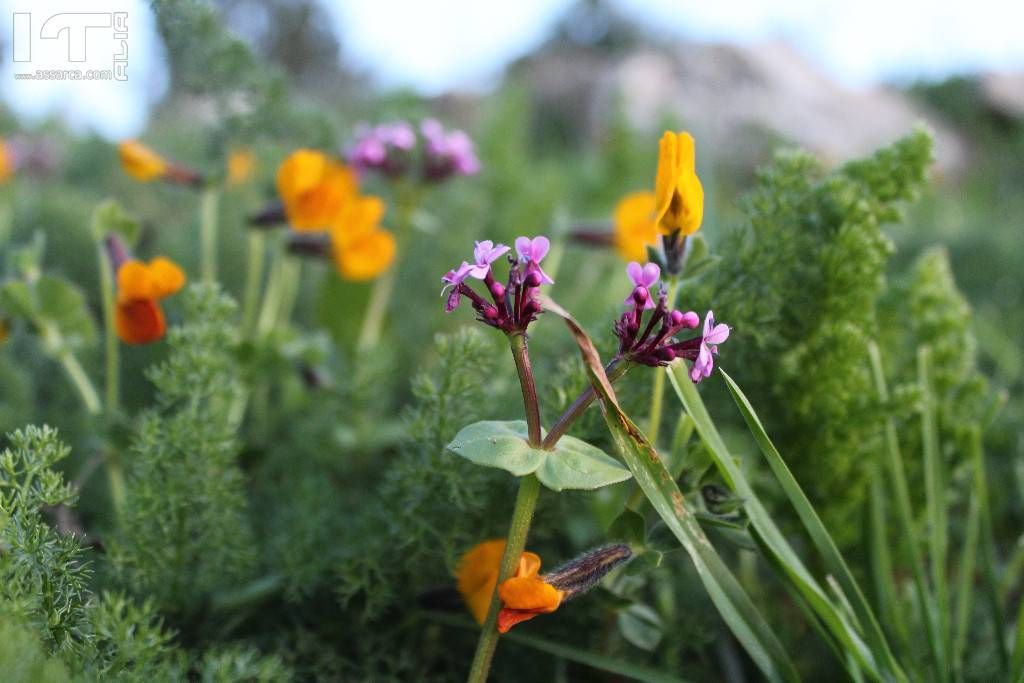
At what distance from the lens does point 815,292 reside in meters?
0.83

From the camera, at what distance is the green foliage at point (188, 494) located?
30.6 inches

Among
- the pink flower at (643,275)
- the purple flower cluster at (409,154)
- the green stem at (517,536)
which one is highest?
the purple flower cluster at (409,154)

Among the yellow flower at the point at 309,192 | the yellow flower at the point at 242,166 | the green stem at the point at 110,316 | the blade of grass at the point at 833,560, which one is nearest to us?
the blade of grass at the point at 833,560

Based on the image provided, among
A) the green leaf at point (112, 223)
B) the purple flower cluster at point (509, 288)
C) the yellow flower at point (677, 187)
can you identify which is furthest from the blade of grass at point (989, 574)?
the green leaf at point (112, 223)

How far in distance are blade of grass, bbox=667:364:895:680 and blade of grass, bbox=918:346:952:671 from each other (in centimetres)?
12

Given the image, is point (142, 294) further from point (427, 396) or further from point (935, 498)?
point (935, 498)

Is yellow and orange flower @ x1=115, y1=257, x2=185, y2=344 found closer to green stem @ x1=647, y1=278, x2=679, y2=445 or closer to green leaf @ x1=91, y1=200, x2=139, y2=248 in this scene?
green leaf @ x1=91, y1=200, x2=139, y2=248

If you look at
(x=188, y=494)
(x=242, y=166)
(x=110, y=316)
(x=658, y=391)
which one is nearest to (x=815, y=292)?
(x=658, y=391)

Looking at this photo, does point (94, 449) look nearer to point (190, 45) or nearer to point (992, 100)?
point (190, 45)

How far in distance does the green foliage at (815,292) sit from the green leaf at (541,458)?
237 mm

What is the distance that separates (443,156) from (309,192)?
10.5 inches

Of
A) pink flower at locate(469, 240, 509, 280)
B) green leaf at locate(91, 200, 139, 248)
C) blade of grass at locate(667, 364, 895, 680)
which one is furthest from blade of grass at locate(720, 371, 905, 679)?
green leaf at locate(91, 200, 139, 248)

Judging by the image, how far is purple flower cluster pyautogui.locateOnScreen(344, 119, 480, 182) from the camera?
1.33 meters

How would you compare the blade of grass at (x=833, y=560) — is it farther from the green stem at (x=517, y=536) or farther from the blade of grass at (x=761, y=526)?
the green stem at (x=517, y=536)
